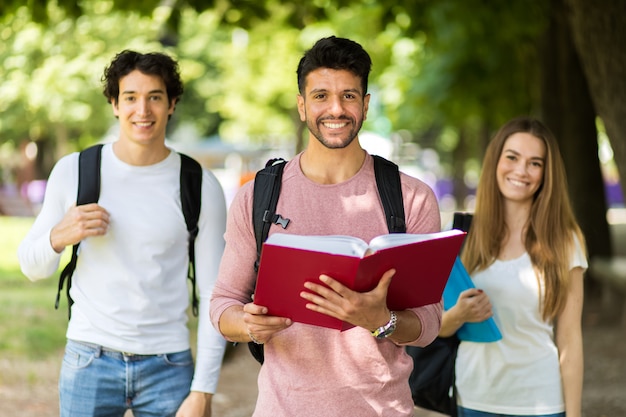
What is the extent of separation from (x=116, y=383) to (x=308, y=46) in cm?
2243

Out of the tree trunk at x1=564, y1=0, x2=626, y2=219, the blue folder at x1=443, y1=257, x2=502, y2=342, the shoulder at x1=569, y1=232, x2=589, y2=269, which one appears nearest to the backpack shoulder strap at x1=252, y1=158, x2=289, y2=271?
the blue folder at x1=443, y1=257, x2=502, y2=342

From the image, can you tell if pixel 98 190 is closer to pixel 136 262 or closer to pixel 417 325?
pixel 136 262

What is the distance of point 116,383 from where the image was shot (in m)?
3.81

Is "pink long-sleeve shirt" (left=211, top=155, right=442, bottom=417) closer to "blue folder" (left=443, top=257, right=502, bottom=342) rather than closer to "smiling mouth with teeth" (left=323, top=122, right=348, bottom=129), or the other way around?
"smiling mouth with teeth" (left=323, top=122, right=348, bottom=129)

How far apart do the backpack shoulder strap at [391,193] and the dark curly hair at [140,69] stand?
1265 millimetres

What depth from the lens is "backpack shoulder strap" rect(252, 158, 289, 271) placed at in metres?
3.01

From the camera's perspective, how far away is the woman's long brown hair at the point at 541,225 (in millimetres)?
4105

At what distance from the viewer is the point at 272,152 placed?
49.1 m

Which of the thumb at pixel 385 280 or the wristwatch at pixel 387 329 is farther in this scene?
the wristwatch at pixel 387 329

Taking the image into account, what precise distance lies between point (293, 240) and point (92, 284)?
1556 mm

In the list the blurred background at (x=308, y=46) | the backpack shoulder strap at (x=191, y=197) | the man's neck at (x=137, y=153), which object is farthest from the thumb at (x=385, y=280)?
the blurred background at (x=308, y=46)

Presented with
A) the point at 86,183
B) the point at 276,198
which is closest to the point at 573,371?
the point at 276,198

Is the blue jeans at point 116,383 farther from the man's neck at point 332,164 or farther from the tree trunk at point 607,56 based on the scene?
the tree trunk at point 607,56

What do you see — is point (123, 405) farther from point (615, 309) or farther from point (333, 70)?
point (615, 309)
